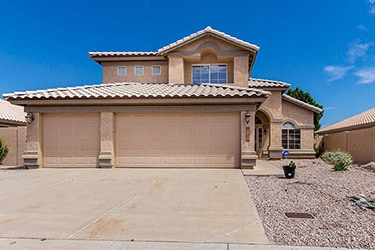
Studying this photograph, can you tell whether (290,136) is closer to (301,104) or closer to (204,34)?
(301,104)

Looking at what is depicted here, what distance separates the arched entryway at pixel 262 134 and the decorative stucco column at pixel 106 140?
1241 centimetres

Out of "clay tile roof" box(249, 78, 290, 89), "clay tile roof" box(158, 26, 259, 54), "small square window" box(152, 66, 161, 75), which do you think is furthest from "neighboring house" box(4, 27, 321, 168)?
"clay tile roof" box(249, 78, 290, 89)

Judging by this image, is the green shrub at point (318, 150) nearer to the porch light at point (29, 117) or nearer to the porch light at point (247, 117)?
the porch light at point (247, 117)

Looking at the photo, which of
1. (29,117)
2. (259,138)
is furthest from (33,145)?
(259,138)

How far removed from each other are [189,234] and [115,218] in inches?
68.0

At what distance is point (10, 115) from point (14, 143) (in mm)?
6101

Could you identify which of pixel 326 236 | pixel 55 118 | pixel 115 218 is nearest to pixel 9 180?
pixel 55 118

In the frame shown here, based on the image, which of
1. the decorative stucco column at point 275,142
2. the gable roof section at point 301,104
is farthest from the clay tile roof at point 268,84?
the decorative stucco column at point 275,142

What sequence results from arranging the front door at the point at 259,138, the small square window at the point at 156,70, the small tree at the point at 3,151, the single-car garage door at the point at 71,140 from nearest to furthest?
1. the single-car garage door at the point at 71,140
2. the small tree at the point at 3,151
3. the small square window at the point at 156,70
4. the front door at the point at 259,138

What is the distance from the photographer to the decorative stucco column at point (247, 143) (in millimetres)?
12469

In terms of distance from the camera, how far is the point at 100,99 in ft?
42.2

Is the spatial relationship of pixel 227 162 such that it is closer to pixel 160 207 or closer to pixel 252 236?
pixel 160 207

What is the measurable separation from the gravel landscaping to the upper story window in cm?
954

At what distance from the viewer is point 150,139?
1324 cm
